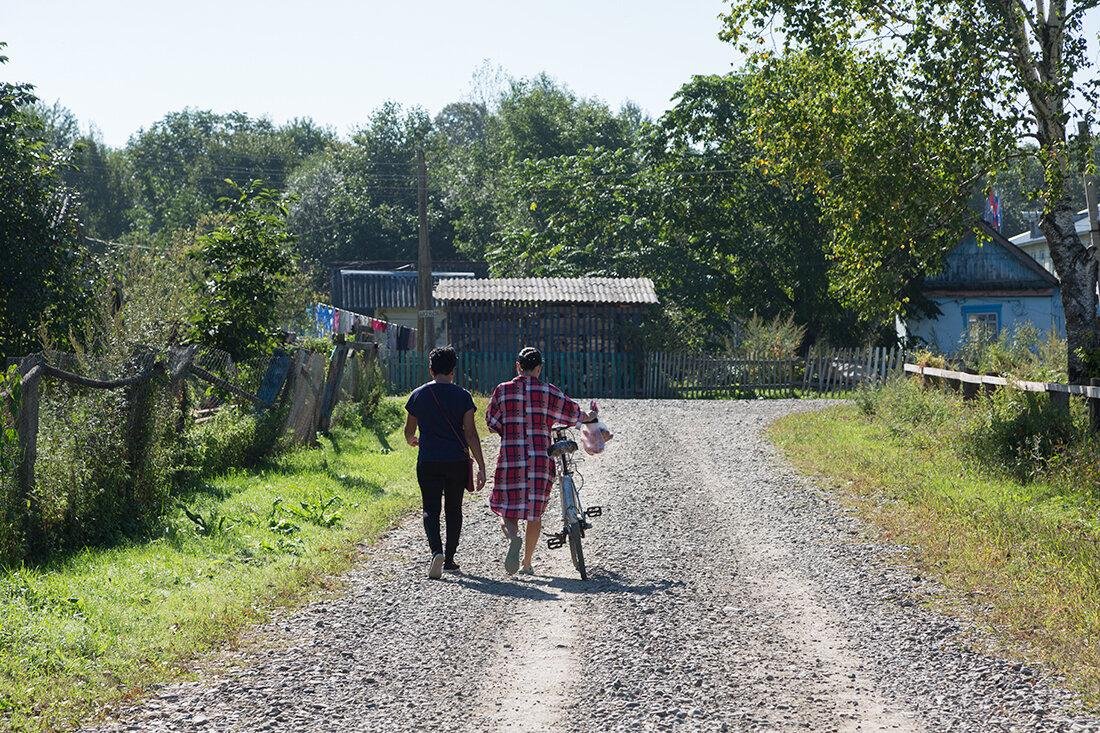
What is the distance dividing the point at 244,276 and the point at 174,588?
9.47 meters

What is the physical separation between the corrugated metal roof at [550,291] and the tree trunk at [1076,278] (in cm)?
1861

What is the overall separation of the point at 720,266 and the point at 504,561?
107 ft

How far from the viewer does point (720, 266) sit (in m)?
41.9

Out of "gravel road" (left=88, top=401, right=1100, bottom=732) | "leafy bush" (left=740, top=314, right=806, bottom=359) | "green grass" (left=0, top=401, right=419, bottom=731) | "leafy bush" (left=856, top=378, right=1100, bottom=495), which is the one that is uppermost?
"leafy bush" (left=740, top=314, right=806, bottom=359)

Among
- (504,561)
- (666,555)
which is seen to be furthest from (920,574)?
(504,561)

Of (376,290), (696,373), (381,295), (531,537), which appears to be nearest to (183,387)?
(531,537)

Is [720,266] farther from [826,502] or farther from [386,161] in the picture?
[386,161]

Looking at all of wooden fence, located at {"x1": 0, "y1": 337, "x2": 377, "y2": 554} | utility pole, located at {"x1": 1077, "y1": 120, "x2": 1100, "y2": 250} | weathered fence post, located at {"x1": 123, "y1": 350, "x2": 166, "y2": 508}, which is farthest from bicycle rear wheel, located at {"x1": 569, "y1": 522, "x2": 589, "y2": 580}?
utility pole, located at {"x1": 1077, "y1": 120, "x2": 1100, "y2": 250}

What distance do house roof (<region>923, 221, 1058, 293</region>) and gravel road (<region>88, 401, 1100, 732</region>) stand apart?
1255 inches

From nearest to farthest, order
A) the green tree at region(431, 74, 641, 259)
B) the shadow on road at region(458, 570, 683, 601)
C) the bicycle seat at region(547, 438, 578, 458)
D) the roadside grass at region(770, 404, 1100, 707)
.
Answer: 1. the roadside grass at region(770, 404, 1100, 707)
2. the shadow on road at region(458, 570, 683, 601)
3. the bicycle seat at region(547, 438, 578, 458)
4. the green tree at region(431, 74, 641, 259)

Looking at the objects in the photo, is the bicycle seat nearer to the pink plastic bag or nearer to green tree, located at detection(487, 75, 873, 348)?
the pink plastic bag

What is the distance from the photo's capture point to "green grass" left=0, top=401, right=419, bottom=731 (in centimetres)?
671

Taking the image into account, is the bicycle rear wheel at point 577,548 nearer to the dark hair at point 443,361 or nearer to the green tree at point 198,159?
the dark hair at point 443,361

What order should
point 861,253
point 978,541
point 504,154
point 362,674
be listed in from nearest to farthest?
point 362,674, point 978,541, point 861,253, point 504,154
